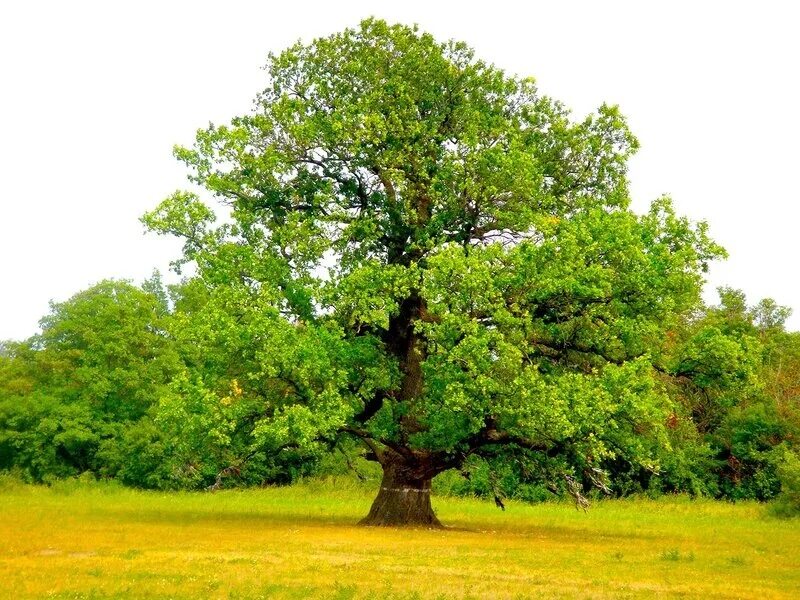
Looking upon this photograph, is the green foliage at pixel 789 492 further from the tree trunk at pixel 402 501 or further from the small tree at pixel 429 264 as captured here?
the tree trunk at pixel 402 501

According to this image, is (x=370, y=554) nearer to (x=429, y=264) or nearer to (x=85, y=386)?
(x=429, y=264)

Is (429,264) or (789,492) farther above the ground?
(429,264)

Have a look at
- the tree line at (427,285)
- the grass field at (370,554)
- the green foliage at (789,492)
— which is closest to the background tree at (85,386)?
the grass field at (370,554)

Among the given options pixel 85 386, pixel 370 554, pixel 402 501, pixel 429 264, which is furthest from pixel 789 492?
pixel 85 386

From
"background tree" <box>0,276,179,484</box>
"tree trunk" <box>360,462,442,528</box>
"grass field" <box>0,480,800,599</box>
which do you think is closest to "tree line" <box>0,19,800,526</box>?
"tree trunk" <box>360,462,442,528</box>

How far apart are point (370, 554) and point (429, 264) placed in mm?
13006

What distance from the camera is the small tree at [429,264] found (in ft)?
117

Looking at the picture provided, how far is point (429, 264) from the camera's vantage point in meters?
37.5

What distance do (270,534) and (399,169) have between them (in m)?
15.7

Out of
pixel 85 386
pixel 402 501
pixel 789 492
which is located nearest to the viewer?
pixel 402 501

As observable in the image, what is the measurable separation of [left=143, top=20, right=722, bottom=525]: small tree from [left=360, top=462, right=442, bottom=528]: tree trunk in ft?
0.28

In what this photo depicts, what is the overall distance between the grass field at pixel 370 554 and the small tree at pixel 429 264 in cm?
Answer: 422

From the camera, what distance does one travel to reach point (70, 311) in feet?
226

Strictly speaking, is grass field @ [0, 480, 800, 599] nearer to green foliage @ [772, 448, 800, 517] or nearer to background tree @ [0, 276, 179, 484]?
green foliage @ [772, 448, 800, 517]
